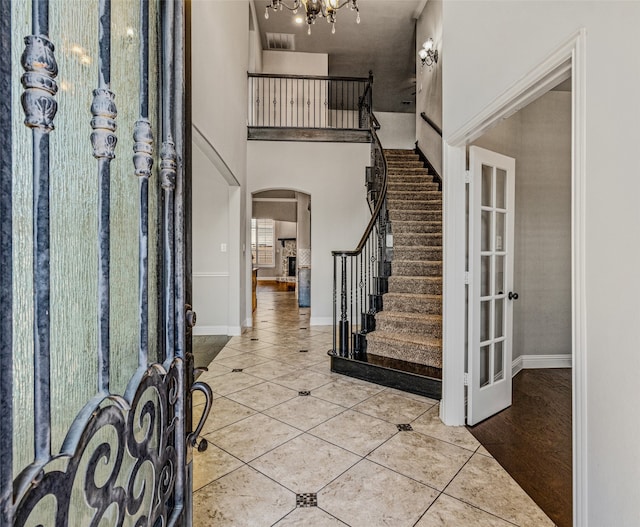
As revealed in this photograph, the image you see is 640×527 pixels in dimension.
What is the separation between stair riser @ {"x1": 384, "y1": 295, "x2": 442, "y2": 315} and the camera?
157 inches

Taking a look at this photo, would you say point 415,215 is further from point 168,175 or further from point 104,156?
point 104,156

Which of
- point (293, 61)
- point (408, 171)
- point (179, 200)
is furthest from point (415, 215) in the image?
point (293, 61)

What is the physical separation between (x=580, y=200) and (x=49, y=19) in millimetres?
1595

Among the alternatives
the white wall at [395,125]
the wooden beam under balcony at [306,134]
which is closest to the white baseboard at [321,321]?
the wooden beam under balcony at [306,134]

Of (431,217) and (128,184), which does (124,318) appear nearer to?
(128,184)

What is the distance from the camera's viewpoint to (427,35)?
6.75 metres

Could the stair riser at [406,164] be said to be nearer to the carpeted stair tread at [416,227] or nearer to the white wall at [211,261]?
the carpeted stair tread at [416,227]

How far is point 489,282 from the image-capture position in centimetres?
293

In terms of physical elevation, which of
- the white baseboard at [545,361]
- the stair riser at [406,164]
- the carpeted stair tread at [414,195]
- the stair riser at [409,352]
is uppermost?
the stair riser at [406,164]

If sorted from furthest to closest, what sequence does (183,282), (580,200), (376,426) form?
(376,426)
(580,200)
(183,282)

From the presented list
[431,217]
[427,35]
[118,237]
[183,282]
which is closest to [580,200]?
[183,282]

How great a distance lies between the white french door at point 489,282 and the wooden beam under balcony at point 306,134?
Result: 3.98 metres

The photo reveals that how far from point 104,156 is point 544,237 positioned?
14.8 feet

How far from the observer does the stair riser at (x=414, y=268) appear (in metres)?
4.57
